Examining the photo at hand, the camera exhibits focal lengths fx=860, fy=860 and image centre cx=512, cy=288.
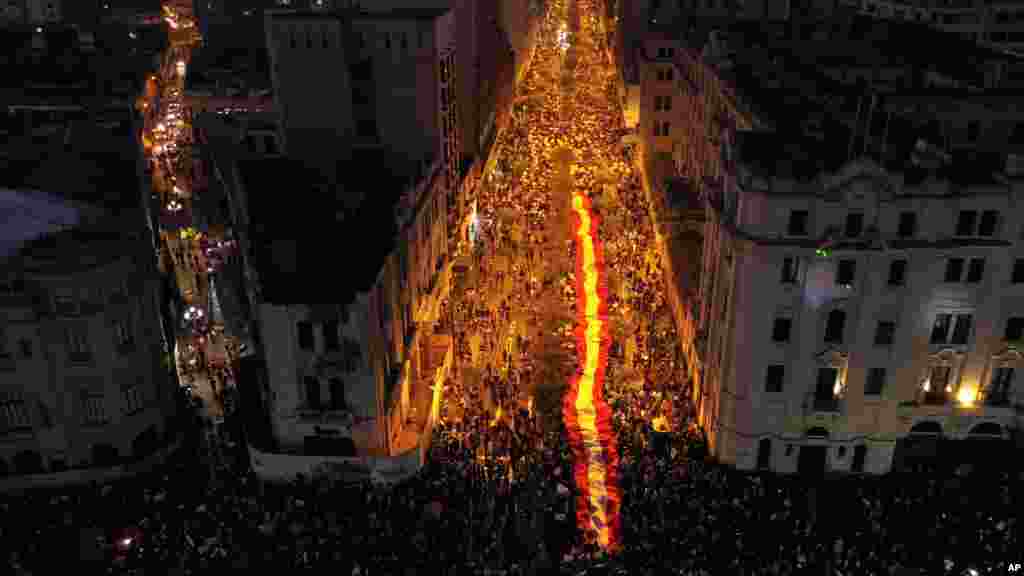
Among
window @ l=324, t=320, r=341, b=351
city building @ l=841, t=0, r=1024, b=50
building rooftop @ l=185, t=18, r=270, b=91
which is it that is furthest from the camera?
city building @ l=841, t=0, r=1024, b=50

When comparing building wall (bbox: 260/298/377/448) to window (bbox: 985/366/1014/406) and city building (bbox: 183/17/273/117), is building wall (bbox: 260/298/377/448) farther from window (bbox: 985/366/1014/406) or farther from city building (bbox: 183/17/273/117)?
city building (bbox: 183/17/273/117)

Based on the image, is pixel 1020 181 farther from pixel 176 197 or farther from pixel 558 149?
pixel 176 197

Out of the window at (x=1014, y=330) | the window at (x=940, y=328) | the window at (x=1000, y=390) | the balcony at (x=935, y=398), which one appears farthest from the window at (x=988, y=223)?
the balcony at (x=935, y=398)

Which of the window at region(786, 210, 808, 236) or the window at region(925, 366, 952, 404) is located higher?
the window at region(786, 210, 808, 236)

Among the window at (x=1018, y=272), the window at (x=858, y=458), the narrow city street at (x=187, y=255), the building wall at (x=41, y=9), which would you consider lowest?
the window at (x=858, y=458)

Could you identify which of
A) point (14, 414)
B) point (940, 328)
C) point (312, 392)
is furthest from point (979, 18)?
point (14, 414)

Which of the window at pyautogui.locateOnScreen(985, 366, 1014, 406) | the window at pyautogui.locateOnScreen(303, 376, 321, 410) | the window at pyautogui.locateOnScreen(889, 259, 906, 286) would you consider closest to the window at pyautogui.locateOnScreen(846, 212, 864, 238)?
the window at pyautogui.locateOnScreen(889, 259, 906, 286)

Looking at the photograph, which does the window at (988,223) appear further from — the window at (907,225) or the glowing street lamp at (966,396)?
the glowing street lamp at (966,396)
